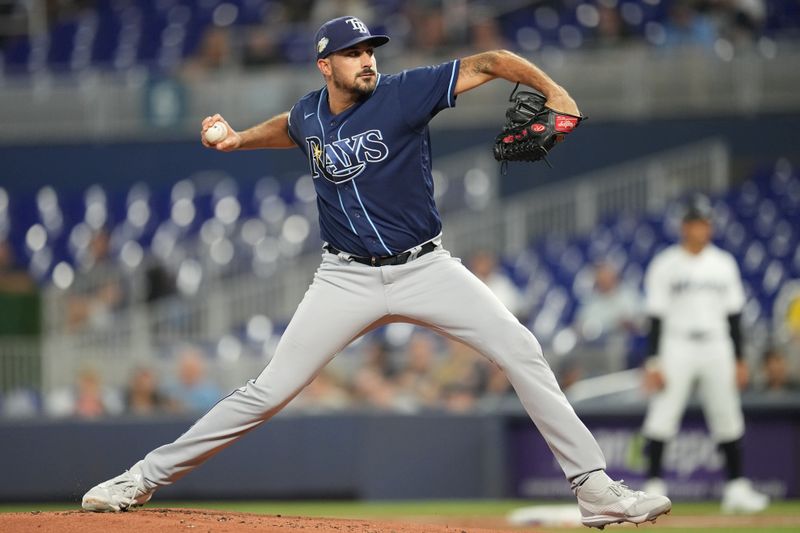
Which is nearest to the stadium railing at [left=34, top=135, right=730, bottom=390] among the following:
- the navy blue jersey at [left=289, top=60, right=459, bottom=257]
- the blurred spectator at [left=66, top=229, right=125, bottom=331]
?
the blurred spectator at [left=66, top=229, right=125, bottom=331]

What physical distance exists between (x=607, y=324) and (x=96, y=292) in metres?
5.82

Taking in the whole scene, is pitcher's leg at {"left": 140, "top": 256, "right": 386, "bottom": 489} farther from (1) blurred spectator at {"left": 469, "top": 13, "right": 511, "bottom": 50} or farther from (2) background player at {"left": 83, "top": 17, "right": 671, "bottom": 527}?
(1) blurred spectator at {"left": 469, "top": 13, "right": 511, "bottom": 50}

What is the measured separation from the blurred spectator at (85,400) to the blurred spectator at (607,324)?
4.19m

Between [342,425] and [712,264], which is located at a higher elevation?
[712,264]

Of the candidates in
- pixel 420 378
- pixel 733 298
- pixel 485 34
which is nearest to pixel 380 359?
pixel 420 378

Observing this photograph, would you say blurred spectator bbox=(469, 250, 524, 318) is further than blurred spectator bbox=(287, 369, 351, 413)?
Yes

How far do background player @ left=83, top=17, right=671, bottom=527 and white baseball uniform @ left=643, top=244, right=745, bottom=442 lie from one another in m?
3.78

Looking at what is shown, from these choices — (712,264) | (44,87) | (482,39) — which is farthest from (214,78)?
(712,264)

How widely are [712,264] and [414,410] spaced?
281 cm

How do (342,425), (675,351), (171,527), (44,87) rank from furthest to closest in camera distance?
1. (44,87)
2. (342,425)
3. (675,351)
4. (171,527)

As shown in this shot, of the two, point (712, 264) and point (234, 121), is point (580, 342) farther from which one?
point (234, 121)

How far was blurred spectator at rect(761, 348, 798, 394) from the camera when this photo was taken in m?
11.5

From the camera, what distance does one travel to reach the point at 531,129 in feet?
19.5

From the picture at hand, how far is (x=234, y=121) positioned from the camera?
17.7 meters
